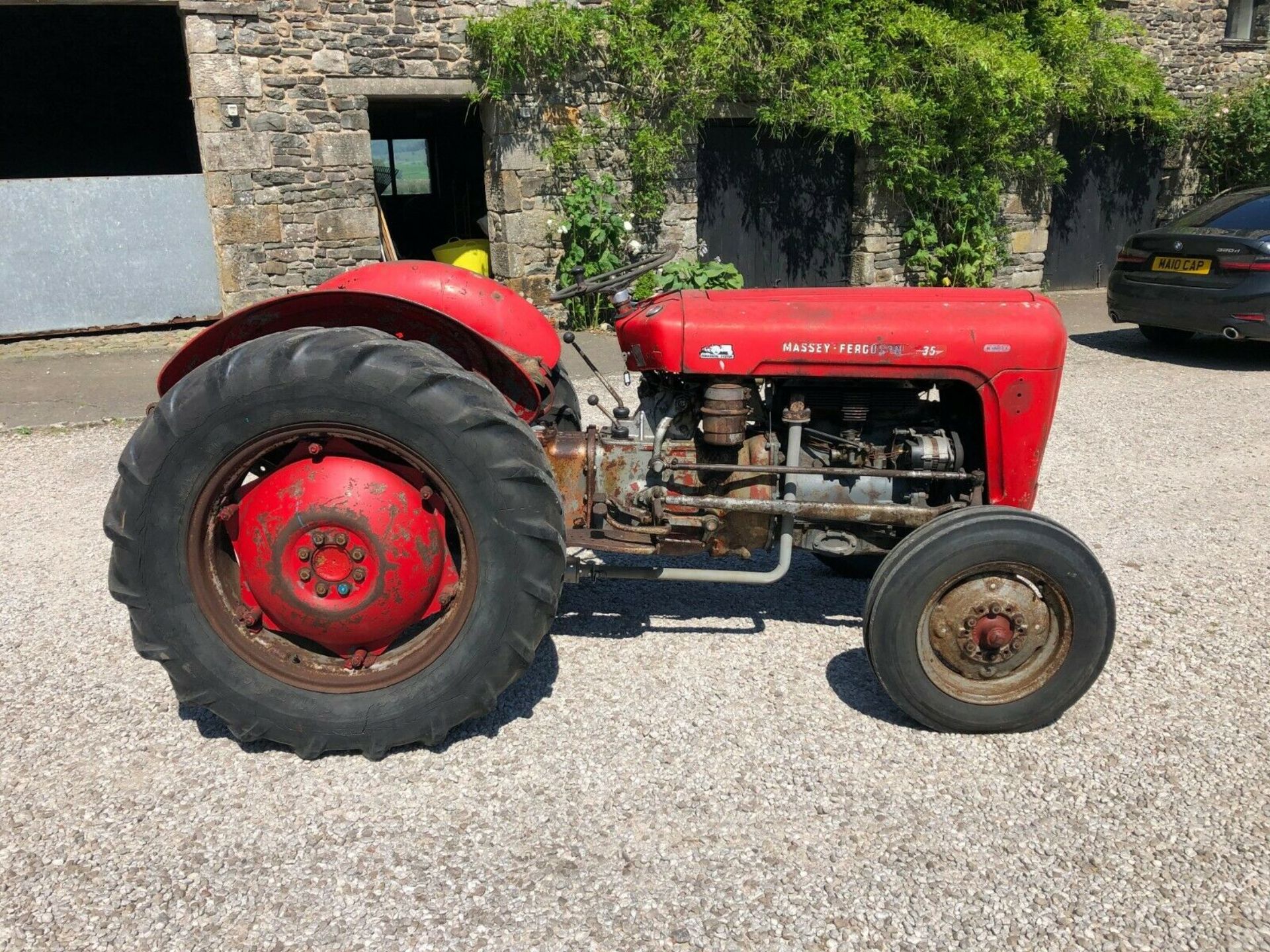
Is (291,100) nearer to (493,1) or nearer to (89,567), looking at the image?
(493,1)

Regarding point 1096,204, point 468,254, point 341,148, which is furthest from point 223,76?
point 1096,204

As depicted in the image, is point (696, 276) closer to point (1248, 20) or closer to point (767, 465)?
point (767, 465)

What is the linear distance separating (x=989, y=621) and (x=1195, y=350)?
295 inches

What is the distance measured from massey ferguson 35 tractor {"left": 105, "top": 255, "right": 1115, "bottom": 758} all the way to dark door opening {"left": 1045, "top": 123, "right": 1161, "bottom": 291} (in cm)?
1030

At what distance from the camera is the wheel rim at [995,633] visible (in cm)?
269

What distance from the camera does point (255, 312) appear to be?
2.79 m

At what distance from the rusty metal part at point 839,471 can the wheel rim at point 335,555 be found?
808mm

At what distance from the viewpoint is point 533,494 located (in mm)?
2494

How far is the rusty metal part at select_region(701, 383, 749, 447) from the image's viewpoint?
9.42 feet

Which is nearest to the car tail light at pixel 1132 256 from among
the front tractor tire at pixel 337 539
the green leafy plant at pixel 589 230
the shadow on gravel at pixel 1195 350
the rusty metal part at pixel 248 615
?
the shadow on gravel at pixel 1195 350

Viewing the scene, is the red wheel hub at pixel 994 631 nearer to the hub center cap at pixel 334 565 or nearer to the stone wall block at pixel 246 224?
the hub center cap at pixel 334 565

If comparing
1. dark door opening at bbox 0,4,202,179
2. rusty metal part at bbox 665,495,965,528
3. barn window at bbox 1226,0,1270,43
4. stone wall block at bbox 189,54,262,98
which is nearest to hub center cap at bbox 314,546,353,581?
rusty metal part at bbox 665,495,965,528

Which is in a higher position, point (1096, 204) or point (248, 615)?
point (1096, 204)

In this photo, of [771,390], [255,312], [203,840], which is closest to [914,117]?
[771,390]
